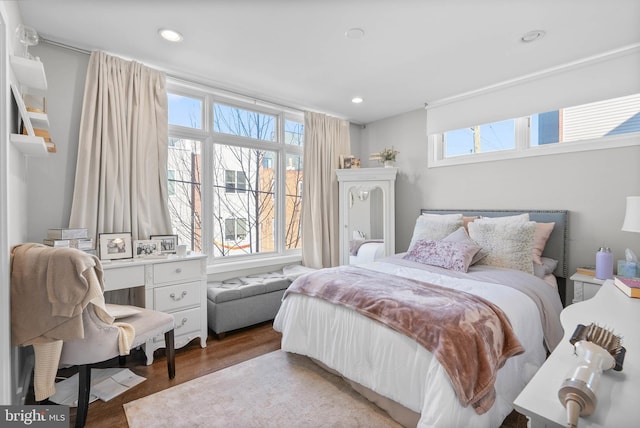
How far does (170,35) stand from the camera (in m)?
2.32

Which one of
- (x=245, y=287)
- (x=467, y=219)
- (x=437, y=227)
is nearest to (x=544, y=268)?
(x=467, y=219)

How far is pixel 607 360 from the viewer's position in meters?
0.84

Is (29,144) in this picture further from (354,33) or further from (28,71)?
(354,33)

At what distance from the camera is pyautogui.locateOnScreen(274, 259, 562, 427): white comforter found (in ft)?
4.91

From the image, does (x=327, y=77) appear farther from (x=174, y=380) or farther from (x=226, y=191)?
(x=174, y=380)

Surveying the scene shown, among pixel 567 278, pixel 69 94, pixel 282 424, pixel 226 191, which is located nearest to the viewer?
pixel 282 424

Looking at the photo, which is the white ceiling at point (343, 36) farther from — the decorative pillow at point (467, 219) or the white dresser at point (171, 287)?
the white dresser at point (171, 287)

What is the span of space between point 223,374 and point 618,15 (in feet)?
12.5

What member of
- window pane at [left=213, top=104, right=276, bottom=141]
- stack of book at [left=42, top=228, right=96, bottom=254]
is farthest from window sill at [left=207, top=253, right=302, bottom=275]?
window pane at [left=213, top=104, right=276, bottom=141]

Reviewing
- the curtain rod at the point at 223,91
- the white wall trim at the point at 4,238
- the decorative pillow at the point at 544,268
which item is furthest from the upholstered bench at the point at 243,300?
the decorative pillow at the point at 544,268

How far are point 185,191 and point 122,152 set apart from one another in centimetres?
73

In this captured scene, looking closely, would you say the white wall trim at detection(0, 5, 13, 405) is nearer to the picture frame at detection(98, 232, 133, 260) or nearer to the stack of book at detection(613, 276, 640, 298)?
the picture frame at detection(98, 232, 133, 260)

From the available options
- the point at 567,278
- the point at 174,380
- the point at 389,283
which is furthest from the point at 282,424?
the point at 567,278

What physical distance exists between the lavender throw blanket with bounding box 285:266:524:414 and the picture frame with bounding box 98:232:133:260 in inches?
68.2
